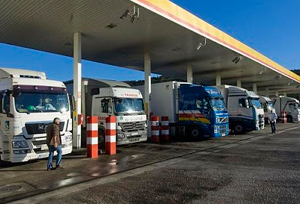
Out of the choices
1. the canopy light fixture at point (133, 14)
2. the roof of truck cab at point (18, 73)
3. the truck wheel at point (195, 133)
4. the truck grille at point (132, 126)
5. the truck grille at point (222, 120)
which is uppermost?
the canopy light fixture at point (133, 14)

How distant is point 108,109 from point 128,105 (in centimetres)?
96

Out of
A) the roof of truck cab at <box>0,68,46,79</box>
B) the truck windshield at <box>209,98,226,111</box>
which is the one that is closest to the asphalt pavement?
the roof of truck cab at <box>0,68,46,79</box>

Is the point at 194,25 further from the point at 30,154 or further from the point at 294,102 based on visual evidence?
the point at 294,102

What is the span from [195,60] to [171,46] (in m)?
4.51

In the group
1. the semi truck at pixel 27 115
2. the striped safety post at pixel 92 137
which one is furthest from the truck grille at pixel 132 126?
the semi truck at pixel 27 115

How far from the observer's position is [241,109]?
18625 mm

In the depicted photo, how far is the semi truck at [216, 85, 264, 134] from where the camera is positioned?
18469 millimetres

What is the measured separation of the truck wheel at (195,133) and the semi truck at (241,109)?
4979mm

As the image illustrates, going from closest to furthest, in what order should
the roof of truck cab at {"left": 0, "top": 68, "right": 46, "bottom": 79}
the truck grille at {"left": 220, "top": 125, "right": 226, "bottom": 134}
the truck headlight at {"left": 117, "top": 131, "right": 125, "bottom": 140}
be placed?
the roof of truck cab at {"left": 0, "top": 68, "right": 46, "bottom": 79} < the truck headlight at {"left": 117, "top": 131, "right": 125, "bottom": 140} < the truck grille at {"left": 220, "top": 125, "right": 226, "bottom": 134}

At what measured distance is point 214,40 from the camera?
14.5 m

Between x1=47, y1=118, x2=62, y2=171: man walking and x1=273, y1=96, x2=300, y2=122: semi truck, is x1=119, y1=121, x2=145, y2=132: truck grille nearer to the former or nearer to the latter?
x1=47, y1=118, x2=62, y2=171: man walking

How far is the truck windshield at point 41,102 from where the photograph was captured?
8.27 meters

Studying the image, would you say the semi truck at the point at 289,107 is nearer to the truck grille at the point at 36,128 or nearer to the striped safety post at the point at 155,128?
the striped safety post at the point at 155,128

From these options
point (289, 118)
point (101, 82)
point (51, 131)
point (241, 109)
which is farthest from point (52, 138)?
point (289, 118)
